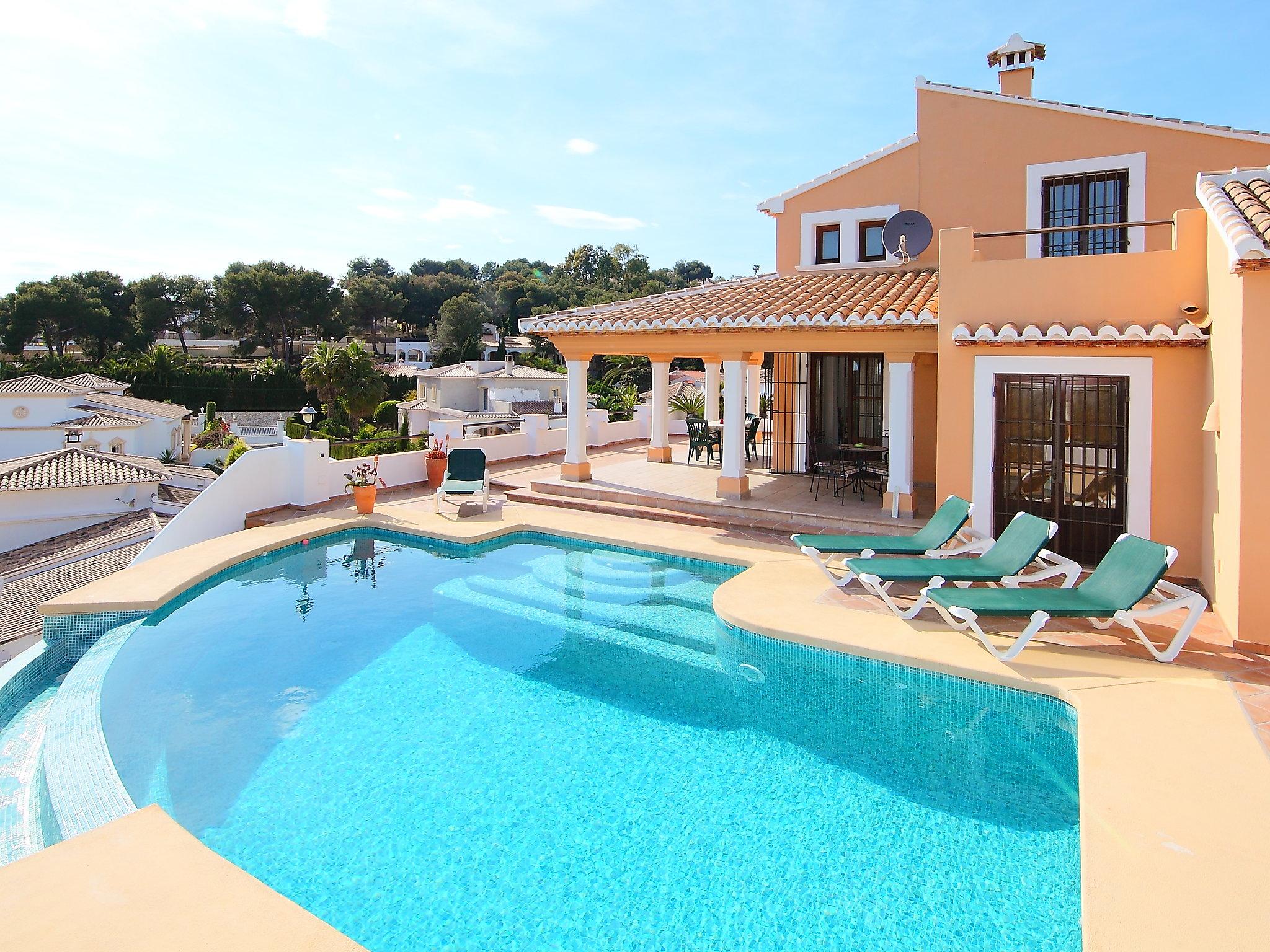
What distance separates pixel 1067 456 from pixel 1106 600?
4.00m

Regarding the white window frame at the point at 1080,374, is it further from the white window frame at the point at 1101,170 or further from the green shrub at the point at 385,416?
the green shrub at the point at 385,416

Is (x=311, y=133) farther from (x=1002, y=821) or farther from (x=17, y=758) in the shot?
(x=1002, y=821)

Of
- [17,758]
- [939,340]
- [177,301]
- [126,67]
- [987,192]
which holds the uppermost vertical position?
[177,301]

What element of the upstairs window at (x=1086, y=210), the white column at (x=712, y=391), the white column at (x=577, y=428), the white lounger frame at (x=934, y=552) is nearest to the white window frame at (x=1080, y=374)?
the white lounger frame at (x=934, y=552)

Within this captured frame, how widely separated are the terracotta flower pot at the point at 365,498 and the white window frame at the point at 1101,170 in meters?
14.1

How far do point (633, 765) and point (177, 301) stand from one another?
90.9m

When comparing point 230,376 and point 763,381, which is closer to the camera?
point 763,381

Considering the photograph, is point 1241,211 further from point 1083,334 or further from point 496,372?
point 496,372

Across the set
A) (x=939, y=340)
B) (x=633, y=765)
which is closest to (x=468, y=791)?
(x=633, y=765)

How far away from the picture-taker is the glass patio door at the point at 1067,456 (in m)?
10.4

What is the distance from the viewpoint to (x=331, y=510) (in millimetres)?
15438

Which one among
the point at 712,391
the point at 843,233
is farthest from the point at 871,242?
the point at 712,391

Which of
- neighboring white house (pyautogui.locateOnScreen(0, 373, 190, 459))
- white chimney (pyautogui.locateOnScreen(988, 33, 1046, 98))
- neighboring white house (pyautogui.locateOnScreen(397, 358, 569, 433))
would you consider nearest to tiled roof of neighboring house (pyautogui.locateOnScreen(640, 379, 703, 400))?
neighboring white house (pyautogui.locateOnScreen(397, 358, 569, 433))

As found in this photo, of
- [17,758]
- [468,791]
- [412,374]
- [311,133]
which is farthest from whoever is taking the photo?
[412,374]
